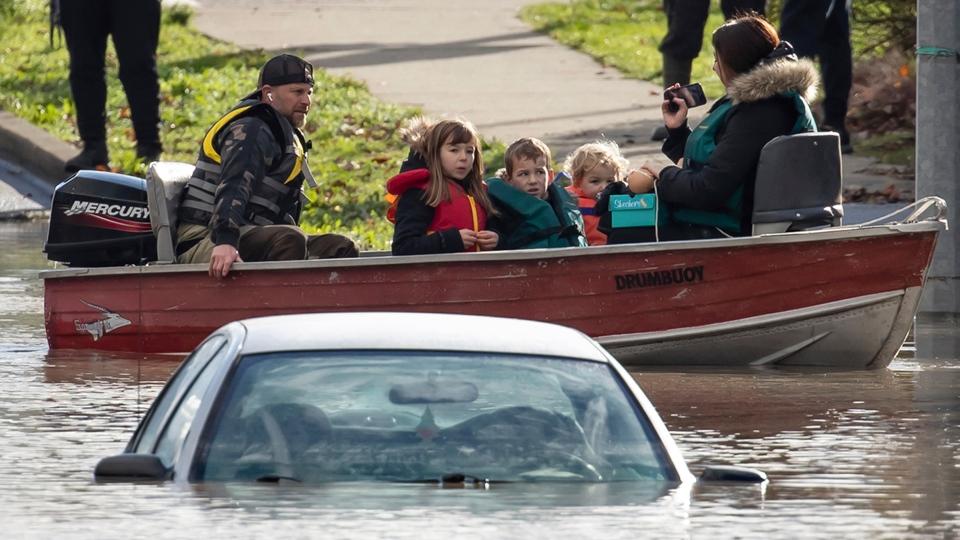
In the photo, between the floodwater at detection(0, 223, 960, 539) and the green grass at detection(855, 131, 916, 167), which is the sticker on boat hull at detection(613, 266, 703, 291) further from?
the green grass at detection(855, 131, 916, 167)

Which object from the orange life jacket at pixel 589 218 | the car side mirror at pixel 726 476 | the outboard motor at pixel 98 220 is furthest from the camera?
the orange life jacket at pixel 589 218

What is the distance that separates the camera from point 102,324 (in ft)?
39.0

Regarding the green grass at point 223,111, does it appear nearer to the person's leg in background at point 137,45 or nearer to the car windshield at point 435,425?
the person's leg in background at point 137,45

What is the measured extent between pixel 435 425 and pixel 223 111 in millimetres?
14157

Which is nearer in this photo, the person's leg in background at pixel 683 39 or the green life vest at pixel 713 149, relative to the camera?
the green life vest at pixel 713 149

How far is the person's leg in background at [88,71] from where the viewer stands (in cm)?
1728

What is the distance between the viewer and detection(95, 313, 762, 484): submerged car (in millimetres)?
6098

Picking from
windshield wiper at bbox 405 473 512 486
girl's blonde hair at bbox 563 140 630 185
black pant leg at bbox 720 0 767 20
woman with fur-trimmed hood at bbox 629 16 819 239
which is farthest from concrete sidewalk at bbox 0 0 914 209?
windshield wiper at bbox 405 473 512 486

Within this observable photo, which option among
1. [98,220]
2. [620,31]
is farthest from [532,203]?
[620,31]

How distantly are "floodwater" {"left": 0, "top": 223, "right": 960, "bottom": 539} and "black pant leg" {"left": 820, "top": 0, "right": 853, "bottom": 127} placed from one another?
4960 mm

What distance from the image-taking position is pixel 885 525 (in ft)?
22.3

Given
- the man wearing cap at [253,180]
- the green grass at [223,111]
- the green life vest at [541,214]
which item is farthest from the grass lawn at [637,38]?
the man wearing cap at [253,180]

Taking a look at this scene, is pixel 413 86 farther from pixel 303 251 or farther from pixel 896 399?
pixel 896 399

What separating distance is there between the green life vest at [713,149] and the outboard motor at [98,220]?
272 cm
